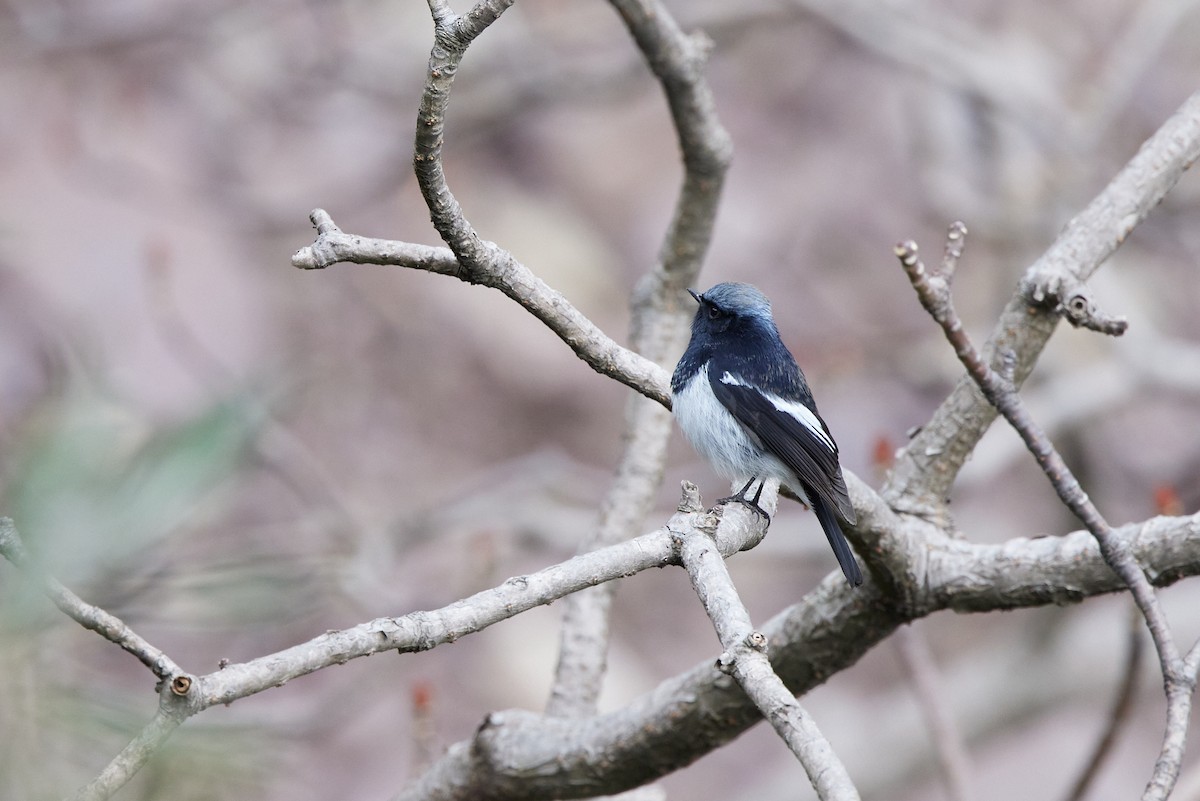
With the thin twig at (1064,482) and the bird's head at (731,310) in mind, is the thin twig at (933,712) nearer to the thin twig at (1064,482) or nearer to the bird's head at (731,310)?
the bird's head at (731,310)

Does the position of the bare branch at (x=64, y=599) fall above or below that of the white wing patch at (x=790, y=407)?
below

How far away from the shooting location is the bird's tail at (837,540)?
2.42m

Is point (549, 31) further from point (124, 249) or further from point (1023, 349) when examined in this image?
point (1023, 349)

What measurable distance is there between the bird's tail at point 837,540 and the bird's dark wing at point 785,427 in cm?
2

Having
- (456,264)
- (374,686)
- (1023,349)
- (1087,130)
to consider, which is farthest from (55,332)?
(1087,130)

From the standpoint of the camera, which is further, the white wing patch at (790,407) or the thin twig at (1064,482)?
the white wing patch at (790,407)

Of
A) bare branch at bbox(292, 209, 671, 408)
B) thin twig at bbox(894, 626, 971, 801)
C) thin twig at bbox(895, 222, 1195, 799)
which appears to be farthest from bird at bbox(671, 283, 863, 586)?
thin twig at bbox(894, 626, 971, 801)

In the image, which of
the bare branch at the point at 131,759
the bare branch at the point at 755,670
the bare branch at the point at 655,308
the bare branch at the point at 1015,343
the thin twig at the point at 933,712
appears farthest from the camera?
the thin twig at the point at 933,712

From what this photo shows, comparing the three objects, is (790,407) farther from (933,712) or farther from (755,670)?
(755,670)

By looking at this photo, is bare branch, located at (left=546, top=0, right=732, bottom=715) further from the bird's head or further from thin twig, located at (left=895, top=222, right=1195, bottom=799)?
thin twig, located at (left=895, top=222, right=1195, bottom=799)

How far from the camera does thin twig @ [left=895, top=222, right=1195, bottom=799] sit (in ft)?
5.67

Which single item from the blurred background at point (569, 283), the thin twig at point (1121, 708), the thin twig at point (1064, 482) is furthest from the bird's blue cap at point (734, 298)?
the blurred background at point (569, 283)

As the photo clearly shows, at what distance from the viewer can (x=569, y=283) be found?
8.05m

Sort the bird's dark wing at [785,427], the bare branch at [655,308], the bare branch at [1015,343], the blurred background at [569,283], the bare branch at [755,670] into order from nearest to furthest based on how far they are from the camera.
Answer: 1. the bare branch at [755,670]
2. the bare branch at [1015,343]
3. the bird's dark wing at [785,427]
4. the bare branch at [655,308]
5. the blurred background at [569,283]
